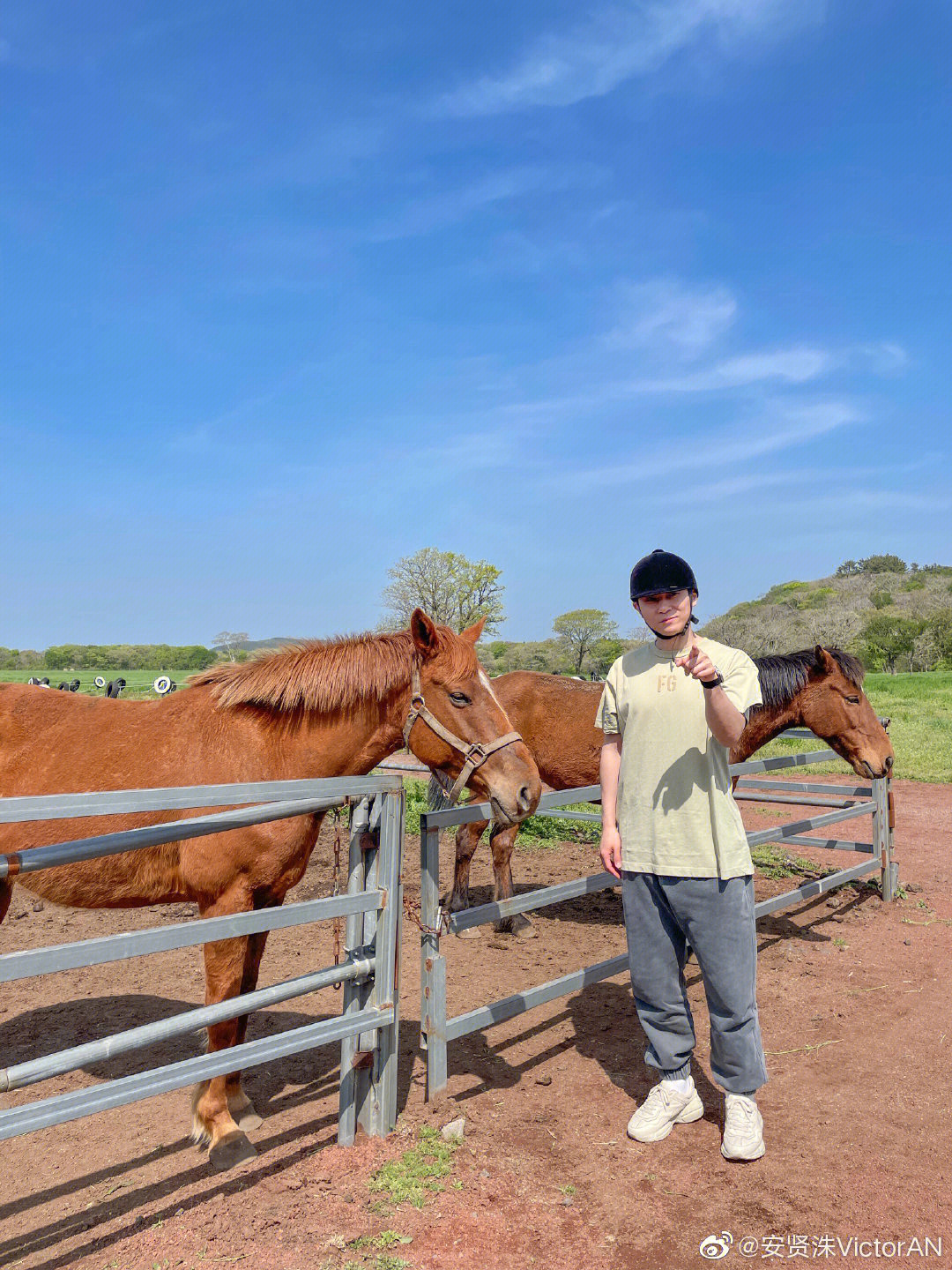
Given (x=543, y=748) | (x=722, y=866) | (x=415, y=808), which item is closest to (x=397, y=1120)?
(x=722, y=866)

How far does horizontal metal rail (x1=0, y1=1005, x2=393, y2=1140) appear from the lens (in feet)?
6.72

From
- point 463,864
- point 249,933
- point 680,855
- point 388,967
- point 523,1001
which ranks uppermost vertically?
point 680,855

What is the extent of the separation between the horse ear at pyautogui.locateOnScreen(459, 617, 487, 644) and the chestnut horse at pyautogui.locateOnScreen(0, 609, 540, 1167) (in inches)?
0.7

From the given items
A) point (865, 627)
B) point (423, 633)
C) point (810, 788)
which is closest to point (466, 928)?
point (423, 633)

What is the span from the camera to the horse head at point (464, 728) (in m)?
3.23

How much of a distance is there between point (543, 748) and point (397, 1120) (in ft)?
14.2

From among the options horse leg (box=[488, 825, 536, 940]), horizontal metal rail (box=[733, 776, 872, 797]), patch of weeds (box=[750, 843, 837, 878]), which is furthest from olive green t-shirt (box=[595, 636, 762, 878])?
patch of weeds (box=[750, 843, 837, 878])

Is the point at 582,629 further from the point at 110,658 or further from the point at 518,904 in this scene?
the point at 518,904

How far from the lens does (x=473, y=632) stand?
3715 mm

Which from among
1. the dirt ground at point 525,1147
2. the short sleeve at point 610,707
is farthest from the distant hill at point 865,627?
the short sleeve at point 610,707

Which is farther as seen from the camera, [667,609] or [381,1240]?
[667,609]

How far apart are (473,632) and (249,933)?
5.48 feet

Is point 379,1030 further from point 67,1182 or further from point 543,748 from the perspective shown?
point 543,748

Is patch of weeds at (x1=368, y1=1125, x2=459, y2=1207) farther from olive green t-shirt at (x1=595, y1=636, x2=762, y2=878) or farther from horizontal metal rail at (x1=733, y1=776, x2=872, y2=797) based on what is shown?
horizontal metal rail at (x1=733, y1=776, x2=872, y2=797)
